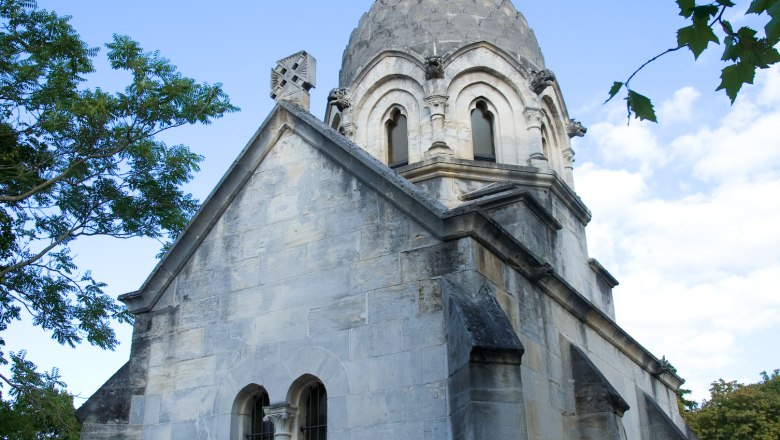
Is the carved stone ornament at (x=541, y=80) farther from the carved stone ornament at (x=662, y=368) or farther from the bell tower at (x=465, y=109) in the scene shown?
the carved stone ornament at (x=662, y=368)

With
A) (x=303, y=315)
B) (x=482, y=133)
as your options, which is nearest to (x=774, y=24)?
(x=303, y=315)

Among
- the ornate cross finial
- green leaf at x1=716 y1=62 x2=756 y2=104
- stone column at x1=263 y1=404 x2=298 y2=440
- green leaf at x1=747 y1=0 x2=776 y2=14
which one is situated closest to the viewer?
green leaf at x1=747 y1=0 x2=776 y2=14

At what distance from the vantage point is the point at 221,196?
12.6 m

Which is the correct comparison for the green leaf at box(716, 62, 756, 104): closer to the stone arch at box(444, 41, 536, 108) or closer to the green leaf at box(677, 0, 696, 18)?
the green leaf at box(677, 0, 696, 18)

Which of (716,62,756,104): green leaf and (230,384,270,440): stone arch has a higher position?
(716,62,756,104): green leaf

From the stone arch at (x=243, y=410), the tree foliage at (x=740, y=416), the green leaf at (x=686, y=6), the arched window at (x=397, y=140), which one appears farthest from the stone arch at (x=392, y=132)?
the tree foliage at (x=740, y=416)

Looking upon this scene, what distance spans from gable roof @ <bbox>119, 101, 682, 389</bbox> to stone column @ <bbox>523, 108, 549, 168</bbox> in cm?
456

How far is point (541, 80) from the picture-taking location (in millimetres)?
18875

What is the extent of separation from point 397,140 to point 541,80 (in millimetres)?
3758

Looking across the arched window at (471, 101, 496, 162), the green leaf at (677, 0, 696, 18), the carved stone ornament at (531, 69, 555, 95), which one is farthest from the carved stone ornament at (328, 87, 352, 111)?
the green leaf at (677, 0, 696, 18)

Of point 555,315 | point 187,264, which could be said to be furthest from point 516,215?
point 187,264

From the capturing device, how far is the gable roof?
1023cm

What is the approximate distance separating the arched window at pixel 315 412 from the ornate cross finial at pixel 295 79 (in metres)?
4.64

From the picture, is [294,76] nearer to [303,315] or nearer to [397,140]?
[303,315]
